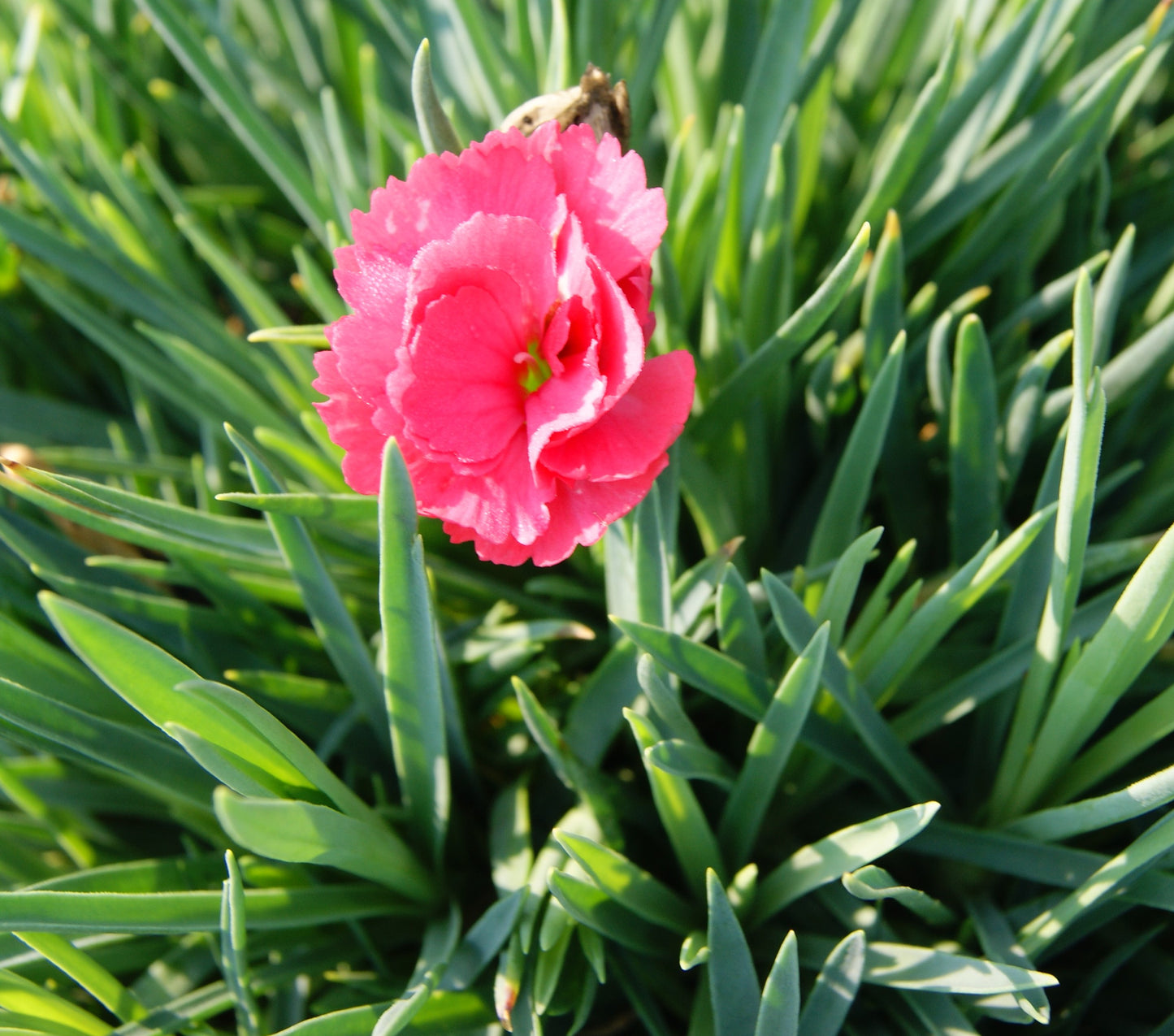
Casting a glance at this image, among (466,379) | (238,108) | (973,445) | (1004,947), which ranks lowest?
(1004,947)

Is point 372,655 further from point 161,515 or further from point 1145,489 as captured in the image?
point 1145,489

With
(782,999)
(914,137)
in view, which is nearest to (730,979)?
(782,999)

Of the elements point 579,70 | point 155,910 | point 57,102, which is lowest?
point 155,910

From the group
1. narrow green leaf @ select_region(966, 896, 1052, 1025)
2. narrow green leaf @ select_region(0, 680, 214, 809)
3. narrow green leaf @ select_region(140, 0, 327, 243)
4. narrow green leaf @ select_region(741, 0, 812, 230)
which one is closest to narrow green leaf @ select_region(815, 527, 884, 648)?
narrow green leaf @ select_region(966, 896, 1052, 1025)

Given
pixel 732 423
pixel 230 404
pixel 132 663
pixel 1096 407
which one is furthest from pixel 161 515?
pixel 1096 407

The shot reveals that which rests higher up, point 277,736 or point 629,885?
point 277,736

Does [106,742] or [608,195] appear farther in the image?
[106,742]

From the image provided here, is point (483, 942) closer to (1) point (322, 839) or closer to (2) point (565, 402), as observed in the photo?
(1) point (322, 839)
